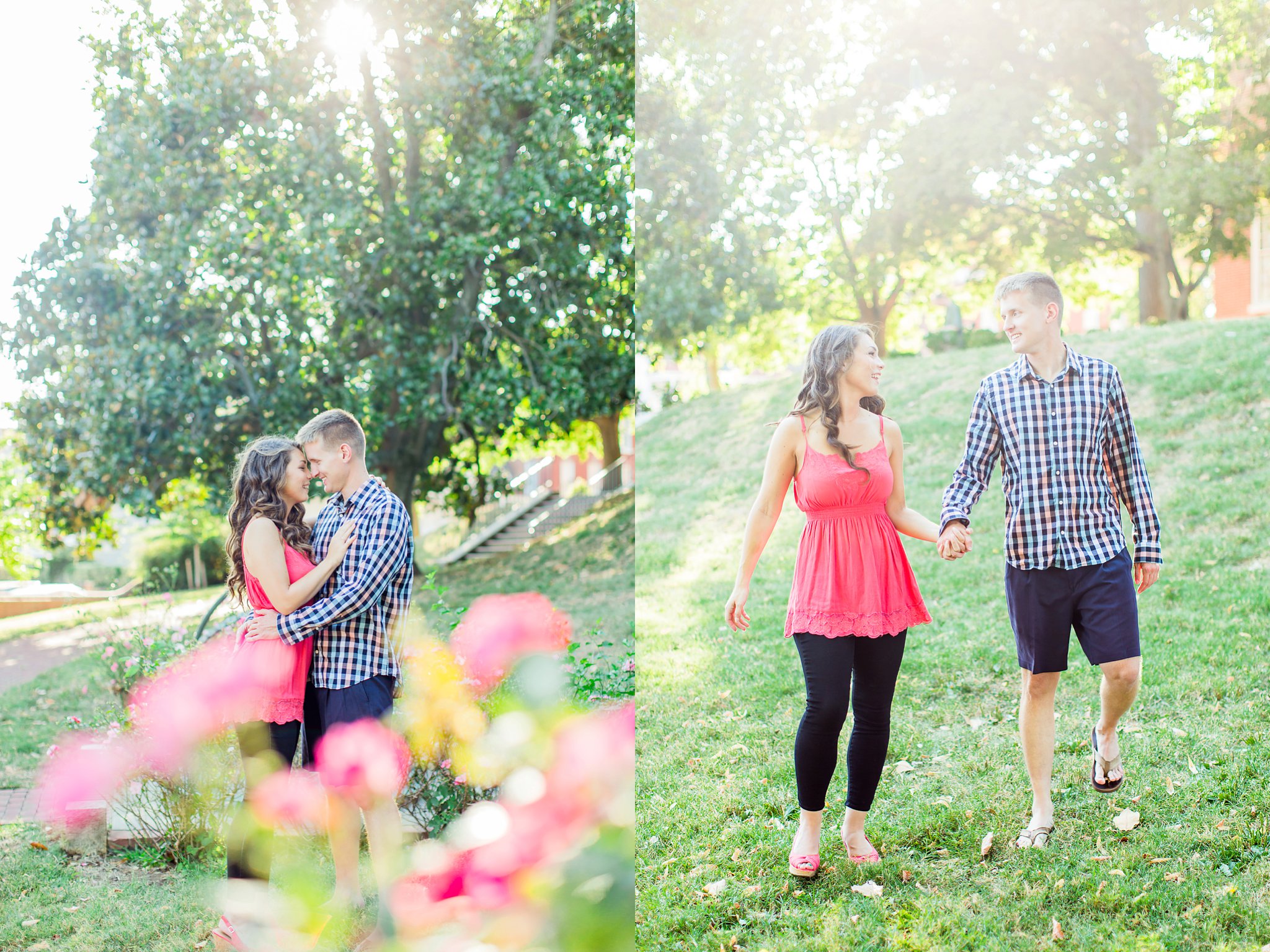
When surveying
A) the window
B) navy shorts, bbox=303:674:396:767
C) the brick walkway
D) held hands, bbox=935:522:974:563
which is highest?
the window

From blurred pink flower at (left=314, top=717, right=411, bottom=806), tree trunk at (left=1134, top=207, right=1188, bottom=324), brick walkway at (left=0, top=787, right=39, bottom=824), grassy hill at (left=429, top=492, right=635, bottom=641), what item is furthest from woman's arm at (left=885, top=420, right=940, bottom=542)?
tree trunk at (left=1134, top=207, right=1188, bottom=324)

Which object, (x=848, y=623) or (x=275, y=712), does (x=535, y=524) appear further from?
(x=848, y=623)

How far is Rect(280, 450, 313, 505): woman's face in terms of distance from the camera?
2.93 m

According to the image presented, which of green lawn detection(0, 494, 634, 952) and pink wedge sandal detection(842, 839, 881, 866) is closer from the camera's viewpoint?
pink wedge sandal detection(842, 839, 881, 866)

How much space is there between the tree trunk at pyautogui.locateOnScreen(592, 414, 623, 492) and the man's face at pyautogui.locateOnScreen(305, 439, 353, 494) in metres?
15.1

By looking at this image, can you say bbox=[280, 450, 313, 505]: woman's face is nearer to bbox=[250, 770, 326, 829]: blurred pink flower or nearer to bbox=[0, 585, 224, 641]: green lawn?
bbox=[250, 770, 326, 829]: blurred pink flower

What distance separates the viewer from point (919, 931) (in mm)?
2750

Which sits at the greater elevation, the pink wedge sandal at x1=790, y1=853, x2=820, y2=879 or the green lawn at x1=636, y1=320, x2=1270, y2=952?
the pink wedge sandal at x1=790, y1=853, x2=820, y2=879

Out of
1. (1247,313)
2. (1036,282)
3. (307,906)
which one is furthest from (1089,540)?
(1247,313)

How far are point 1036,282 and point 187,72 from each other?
411 inches

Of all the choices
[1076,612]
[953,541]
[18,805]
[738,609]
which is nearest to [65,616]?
[18,805]

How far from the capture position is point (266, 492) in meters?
2.91

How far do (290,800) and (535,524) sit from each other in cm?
1399

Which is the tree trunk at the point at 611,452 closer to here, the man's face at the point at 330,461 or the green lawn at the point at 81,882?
the green lawn at the point at 81,882
